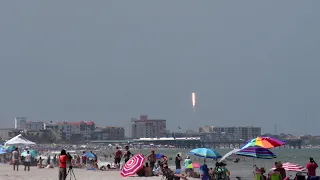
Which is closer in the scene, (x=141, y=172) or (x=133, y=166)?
(x=133, y=166)

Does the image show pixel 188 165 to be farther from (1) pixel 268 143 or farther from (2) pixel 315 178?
(2) pixel 315 178

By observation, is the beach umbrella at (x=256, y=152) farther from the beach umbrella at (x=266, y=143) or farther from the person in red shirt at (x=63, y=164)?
the person in red shirt at (x=63, y=164)

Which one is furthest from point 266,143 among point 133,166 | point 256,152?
point 133,166

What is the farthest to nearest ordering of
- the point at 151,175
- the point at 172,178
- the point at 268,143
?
the point at 151,175
the point at 172,178
the point at 268,143

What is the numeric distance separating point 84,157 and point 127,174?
52.2 feet

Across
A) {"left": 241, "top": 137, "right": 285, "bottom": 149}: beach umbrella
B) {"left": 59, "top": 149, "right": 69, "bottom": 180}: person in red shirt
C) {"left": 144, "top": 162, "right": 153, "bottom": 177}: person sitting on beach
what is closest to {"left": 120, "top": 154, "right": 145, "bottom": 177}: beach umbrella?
{"left": 144, "top": 162, "right": 153, "bottom": 177}: person sitting on beach

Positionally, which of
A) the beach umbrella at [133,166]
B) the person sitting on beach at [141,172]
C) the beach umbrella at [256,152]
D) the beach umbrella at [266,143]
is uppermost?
the beach umbrella at [266,143]

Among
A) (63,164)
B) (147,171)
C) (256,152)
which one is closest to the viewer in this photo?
(256,152)

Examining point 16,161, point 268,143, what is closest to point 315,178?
point 268,143

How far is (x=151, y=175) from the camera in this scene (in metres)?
25.1

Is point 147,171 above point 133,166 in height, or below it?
below

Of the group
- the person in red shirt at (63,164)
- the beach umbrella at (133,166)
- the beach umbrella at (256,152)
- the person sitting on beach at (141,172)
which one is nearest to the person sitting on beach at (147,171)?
the person sitting on beach at (141,172)

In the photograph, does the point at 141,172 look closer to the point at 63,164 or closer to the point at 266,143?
A: the point at 63,164

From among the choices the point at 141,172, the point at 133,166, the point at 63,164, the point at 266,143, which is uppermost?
the point at 266,143
